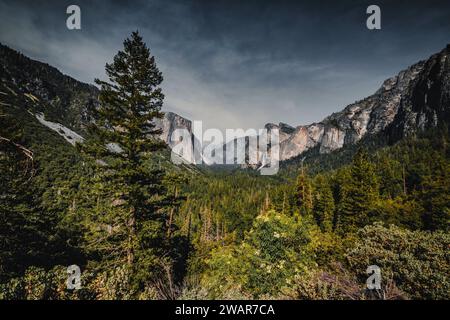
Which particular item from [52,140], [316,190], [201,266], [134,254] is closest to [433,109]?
[316,190]

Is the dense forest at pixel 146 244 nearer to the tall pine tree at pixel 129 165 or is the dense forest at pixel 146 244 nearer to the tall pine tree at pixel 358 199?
the tall pine tree at pixel 129 165

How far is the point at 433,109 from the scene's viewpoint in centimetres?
13712

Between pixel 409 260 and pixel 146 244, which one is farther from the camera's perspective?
pixel 146 244

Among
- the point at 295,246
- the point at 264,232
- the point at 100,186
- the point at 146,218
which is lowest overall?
the point at 295,246

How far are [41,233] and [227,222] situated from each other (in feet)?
180

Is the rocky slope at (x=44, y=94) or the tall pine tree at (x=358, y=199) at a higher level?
the rocky slope at (x=44, y=94)

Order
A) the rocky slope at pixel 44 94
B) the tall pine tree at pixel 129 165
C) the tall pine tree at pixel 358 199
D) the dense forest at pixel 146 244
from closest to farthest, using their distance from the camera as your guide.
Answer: the dense forest at pixel 146 244 → the tall pine tree at pixel 129 165 → the tall pine tree at pixel 358 199 → the rocky slope at pixel 44 94

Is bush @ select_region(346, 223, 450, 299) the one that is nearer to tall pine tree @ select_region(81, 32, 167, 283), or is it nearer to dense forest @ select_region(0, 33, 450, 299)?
dense forest @ select_region(0, 33, 450, 299)

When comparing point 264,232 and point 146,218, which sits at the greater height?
point 146,218

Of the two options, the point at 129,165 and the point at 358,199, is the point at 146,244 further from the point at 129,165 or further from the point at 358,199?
the point at 358,199

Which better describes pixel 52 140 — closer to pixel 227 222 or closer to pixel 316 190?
pixel 227 222

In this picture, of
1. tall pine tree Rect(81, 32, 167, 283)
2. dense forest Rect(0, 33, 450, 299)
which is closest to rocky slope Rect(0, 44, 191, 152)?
dense forest Rect(0, 33, 450, 299)

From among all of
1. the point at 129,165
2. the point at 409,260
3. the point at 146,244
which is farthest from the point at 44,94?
the point at 409,260

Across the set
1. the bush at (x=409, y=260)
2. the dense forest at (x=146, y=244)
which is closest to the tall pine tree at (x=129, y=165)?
the dense forest at (x=146, y=244)
